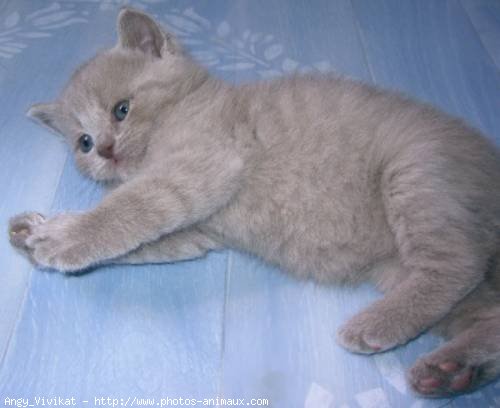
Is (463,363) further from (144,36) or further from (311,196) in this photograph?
(144,36)

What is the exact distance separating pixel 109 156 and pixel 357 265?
26.9 inches

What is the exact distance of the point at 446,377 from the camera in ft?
3.56

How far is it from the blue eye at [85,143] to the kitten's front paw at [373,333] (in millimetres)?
834

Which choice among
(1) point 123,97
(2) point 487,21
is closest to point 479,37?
(2) point 487,21

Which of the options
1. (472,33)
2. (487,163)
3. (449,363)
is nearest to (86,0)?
(472,33)

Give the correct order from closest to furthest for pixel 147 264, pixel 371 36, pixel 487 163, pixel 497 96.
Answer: pixel 487 163, pixel 147 264, pixel 497 96, pixel 371 36

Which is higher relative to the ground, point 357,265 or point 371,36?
point 371,36

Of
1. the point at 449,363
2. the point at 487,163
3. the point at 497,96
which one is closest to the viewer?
the point at 449,363

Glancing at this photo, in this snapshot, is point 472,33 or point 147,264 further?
point 472,33

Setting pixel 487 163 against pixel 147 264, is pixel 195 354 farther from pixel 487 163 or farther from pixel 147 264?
pixel 487 163

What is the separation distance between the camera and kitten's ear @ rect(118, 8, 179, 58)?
1.47 m

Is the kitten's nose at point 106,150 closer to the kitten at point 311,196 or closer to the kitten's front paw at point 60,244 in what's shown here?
the kitten at point 311,196

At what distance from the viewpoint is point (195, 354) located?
3.98 ft

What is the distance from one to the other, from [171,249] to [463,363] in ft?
2.33
